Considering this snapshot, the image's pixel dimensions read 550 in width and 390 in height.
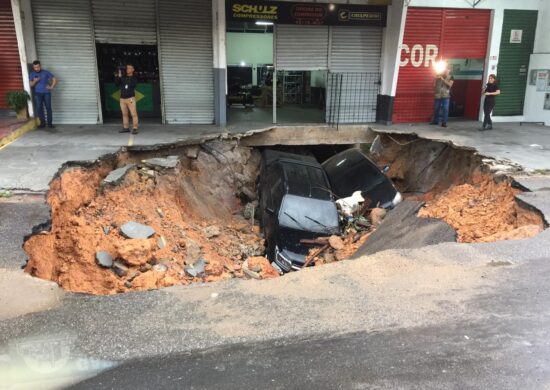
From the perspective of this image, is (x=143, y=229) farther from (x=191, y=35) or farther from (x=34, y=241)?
(x=191, y=35)

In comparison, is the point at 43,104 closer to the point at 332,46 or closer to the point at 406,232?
the point at 332,46

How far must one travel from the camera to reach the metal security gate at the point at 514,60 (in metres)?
14.8

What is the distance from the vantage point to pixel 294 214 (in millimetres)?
8000

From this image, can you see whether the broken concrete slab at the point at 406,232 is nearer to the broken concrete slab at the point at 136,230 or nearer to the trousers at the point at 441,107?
the broken concrete slab at the point at 136,230

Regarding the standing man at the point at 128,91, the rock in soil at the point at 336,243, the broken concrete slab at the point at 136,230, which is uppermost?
the standing man at the point at 128,91

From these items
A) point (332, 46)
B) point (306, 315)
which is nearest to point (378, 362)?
point (306, 315)

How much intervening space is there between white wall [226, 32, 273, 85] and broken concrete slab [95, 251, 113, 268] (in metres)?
15.1

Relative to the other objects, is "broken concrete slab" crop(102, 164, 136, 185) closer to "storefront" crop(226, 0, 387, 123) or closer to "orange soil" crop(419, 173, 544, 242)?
"orange soil" crop(419, 173, 544, 242)

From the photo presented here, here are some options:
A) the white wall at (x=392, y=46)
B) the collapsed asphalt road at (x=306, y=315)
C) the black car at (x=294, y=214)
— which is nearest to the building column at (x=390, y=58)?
the white wall at (x=392, y=46)

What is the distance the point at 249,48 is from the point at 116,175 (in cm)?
1341

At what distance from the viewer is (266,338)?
3.90 meters

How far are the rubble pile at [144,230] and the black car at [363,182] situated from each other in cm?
217

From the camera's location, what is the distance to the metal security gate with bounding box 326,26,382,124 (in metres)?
14.0

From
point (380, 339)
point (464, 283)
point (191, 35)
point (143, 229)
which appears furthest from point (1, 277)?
point (191, 35)
